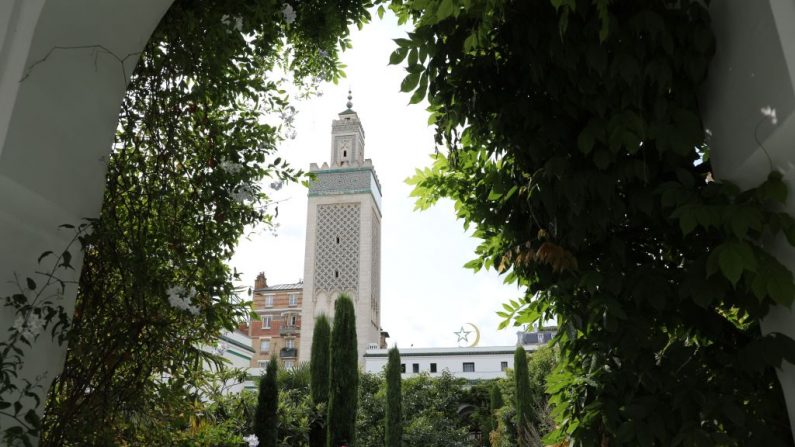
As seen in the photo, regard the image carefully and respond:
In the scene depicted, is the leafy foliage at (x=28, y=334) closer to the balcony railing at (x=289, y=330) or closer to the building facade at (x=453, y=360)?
the building facade at (x=453, y=360)

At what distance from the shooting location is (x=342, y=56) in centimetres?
313

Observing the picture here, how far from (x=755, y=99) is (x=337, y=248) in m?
31.6

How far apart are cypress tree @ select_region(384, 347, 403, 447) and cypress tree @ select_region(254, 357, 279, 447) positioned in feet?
17.7

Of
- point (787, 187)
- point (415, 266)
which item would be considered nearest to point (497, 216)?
point (787, 187)

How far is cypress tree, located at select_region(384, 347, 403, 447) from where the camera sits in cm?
1427

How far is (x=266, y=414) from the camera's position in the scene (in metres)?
9.29

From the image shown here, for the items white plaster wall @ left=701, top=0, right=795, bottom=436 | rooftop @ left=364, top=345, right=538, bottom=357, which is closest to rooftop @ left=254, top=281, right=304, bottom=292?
rooftop @ left=364, top=345, right=538, bottom=357

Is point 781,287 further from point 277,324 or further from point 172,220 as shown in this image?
point 277,324

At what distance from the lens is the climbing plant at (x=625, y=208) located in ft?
4.43

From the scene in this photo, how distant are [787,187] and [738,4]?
50cm

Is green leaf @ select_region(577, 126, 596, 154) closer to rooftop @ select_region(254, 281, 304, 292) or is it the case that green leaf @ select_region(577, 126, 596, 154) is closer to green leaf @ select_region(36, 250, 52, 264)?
green leaf @ select_region(36, 250, 52, 264)

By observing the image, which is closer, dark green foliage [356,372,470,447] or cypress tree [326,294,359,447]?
cypress tree [326,294,359,447]

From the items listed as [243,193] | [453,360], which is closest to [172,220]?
[243,193]

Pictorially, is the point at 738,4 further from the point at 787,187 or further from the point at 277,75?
the point at 277,75
